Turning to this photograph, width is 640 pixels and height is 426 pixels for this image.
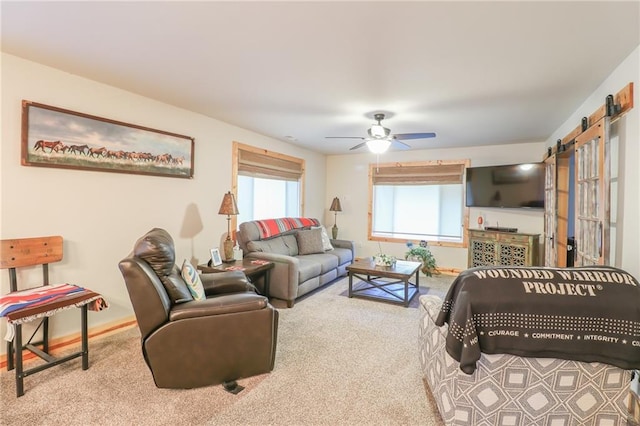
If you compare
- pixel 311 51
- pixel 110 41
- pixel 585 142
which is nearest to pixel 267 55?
pixel 311 51

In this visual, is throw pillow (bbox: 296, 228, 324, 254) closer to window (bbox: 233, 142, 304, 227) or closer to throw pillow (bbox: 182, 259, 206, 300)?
window (bbox: 233, 142, 304, 227)

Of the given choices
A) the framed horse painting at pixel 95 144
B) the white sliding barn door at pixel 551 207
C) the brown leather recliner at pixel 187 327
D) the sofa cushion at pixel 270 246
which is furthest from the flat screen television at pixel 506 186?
the framed horse painting at pixel 95 144

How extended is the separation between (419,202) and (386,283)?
2170 millimetres

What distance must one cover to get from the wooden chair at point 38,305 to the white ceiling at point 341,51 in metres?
1.47

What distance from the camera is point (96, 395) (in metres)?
2.06

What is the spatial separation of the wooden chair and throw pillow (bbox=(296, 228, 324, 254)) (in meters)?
2.99

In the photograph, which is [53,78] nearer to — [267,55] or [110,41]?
[110,41]

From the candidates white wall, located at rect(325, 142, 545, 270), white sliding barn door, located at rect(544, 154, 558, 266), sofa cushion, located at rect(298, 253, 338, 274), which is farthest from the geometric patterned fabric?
white wall, located at rect(325, 142, 545, 270)

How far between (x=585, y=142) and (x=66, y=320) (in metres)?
4.81

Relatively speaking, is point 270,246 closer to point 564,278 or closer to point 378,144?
point 378,144

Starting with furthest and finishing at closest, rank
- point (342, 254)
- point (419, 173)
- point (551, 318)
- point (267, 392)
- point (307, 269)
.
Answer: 1. point (419, 173)
2. point (342, 254)
3. point (307, 269)
4. point (267, 392)
5. point (551, 318)

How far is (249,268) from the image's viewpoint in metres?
3.51

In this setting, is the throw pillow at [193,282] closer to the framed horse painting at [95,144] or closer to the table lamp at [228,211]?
the table lamp at [228,211]

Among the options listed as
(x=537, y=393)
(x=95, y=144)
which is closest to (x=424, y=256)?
(x=537, y=393)
